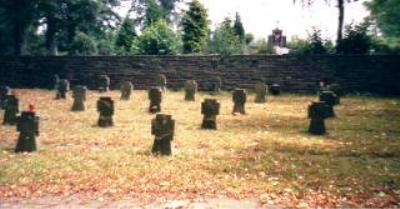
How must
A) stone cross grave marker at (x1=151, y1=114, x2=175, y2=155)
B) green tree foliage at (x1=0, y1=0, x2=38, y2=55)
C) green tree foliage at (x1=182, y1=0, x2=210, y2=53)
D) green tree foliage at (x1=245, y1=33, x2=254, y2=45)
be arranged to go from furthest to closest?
1. green tree foliage at (x1=245, y1=33, x2=254, y2=45)
2. green tree foliage at (x1=182, y1=0, x2=210, y2=53)
3. green tree foliage at (x1=0, y1=0, x2=38, y2=55)
4. stone cross grave marker at (x1=151, y1=114, x2=175, y2=155)

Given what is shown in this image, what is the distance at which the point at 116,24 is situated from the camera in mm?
55125

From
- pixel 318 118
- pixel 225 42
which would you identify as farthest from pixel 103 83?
pixel 318 118

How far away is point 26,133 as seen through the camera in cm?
993

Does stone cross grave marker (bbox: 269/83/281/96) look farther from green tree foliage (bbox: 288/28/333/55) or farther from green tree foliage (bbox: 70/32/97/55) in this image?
green tree foliage (bbox: 70/32/97/55)

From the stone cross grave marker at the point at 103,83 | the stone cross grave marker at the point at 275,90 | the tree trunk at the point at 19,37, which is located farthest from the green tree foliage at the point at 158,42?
the tree trunk at the point at 19,37

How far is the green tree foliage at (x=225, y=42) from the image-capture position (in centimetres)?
2873

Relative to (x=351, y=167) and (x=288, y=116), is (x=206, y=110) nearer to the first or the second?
(x=288, y=116)

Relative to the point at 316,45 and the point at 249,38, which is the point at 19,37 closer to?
the point at 316,45

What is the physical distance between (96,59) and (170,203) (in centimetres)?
2146

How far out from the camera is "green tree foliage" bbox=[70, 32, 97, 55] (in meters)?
42.1

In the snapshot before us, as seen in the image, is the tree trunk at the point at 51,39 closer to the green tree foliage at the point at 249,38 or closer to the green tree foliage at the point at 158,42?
the green tree foliage at the point at 158,42

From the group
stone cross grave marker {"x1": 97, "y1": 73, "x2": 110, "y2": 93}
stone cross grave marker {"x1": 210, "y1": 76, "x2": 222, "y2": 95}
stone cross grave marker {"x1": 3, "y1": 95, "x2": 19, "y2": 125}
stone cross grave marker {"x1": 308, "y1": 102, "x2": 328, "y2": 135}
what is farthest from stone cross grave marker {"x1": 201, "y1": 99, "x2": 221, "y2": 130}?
stone cross grave marker {"x1": 97, "y1": 73, "x2": 110, "y2": 93}

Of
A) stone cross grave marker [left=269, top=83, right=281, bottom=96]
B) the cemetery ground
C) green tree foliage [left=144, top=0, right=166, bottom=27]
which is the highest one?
green tree foliage [left=144, top=0, right=166, bottom=27]

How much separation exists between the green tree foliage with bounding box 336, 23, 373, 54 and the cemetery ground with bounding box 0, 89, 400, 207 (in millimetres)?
10496
